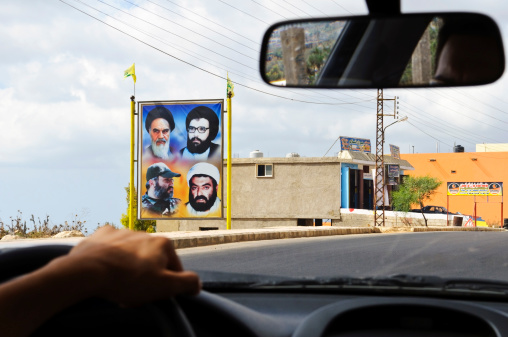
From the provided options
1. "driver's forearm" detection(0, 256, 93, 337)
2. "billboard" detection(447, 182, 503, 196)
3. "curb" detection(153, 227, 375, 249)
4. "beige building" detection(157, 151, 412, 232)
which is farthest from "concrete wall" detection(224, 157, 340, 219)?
"driver's forearm" detection(0, 256, 93, 337)

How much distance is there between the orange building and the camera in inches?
2335

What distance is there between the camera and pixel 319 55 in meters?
2.49

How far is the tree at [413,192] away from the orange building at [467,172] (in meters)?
2.60

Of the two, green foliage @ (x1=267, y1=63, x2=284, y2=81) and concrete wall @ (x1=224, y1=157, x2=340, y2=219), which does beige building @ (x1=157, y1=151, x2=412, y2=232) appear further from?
green foliage @ (x1=267, y1=63, x2=284, y2=81)

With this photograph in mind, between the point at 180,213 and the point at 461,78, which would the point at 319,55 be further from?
the point at 180,213

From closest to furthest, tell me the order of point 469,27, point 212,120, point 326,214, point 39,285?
point 39,285, point 469,27, point 212,120, point 326,214

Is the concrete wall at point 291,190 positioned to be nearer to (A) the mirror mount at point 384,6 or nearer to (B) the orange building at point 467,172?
(B) the orange building at point 467,172

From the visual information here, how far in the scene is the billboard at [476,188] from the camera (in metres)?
54.8

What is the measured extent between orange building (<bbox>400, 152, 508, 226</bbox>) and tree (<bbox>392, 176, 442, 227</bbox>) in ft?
8.54

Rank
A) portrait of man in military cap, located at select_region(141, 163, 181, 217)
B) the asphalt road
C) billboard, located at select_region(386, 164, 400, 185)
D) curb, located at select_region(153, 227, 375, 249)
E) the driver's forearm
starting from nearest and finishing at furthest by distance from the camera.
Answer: the driver's forearm
the asphalt road
curb, located at select_region(153, 227, 375, 249)
portrait of man in military cap, located at select_region(141, 163, 181, 217)
billboard, located at select_region(386, 164, 400, 185)

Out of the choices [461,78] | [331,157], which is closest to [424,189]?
[331,157]

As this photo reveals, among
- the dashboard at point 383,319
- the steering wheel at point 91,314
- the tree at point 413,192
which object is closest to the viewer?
the steering wheel at point 91,314

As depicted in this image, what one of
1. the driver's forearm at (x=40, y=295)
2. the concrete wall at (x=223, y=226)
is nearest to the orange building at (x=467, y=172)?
the concrete wall at (x=223, y=226)

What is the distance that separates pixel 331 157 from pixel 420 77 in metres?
43.1
